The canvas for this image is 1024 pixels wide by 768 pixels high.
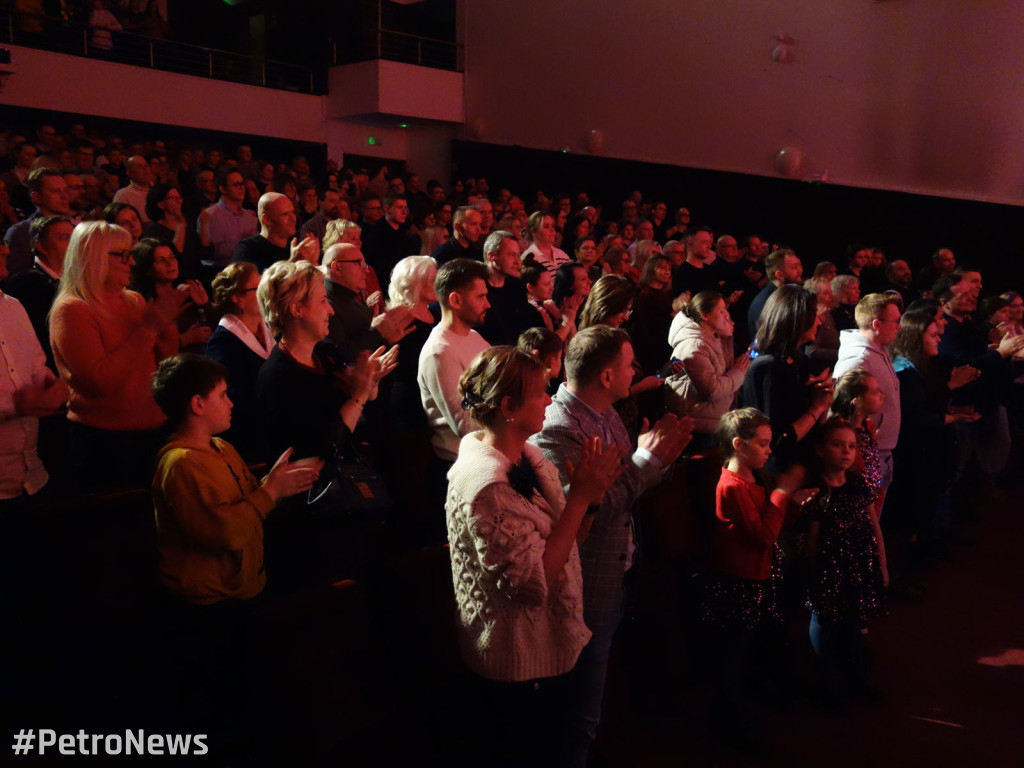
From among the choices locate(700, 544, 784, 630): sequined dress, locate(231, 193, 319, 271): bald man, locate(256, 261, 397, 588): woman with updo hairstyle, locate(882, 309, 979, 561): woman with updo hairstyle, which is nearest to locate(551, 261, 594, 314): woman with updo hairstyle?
locate(231, 193, 319, 271): bald man

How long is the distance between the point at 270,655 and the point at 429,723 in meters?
0.54

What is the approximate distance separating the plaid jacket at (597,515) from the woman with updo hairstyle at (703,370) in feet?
5.19

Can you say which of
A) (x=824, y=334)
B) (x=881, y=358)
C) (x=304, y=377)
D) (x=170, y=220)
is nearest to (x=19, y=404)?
(x=304, y=377)

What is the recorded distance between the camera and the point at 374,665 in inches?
87.7

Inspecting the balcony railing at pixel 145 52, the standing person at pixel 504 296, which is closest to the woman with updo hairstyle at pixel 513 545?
the standing person at pixel 504 296

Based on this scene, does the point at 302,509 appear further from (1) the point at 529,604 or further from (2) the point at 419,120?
(2) the point at 419,120

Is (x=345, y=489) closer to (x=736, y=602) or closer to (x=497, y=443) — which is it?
(x=497, y=443)

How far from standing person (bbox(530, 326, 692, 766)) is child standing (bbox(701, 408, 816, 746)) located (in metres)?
0.61

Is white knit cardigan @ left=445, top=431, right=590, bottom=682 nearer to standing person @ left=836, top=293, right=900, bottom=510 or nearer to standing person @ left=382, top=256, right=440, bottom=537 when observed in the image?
standing person @ left=382, top=256, right=440, bottom=537

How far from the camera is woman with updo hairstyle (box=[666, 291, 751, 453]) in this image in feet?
12.2

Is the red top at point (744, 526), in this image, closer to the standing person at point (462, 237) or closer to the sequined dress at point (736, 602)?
the sequined dress at point (736, 602)

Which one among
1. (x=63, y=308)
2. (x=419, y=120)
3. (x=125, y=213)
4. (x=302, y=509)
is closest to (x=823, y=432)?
(x=302, y=509)

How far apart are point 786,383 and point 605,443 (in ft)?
4.11

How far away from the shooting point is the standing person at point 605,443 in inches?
81.0
